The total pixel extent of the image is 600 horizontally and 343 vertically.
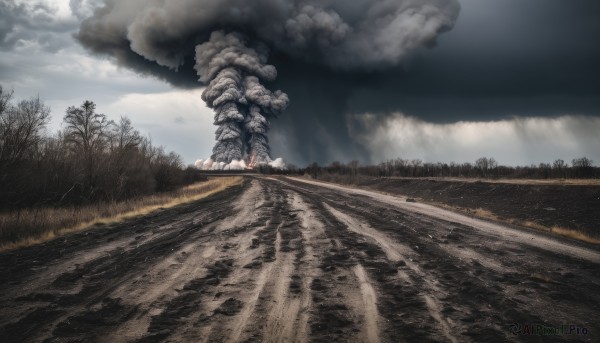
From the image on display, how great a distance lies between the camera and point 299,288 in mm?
4781

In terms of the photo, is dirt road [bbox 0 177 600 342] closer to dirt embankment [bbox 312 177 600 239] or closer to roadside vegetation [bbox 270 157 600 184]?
dirt embankment [bbox 312 177 600 239]

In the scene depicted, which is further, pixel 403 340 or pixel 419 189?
pixel 419 189

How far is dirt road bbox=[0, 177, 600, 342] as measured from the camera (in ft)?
11.6

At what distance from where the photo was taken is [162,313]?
154 inches

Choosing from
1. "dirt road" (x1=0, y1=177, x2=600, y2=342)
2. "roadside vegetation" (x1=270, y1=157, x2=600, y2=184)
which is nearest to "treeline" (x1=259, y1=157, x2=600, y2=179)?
"roadside vegetation" (x1=270, y1=157, x2=600, y2=184)

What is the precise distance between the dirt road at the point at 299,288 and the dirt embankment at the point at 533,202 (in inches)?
219

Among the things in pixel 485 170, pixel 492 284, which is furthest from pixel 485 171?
pixel 492 284

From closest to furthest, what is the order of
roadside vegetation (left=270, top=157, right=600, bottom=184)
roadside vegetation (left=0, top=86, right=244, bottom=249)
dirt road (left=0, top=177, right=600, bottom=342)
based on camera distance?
dirt road (left=0, top=177, right=600, bottom=342)
roadside vegetation (left=0, top=86, right=244, bottom=249)
roadside vegetation (left=270, top=157, right=600, bottom=184)

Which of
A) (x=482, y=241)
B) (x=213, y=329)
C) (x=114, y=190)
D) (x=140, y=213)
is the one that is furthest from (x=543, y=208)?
(x=114, y=190)

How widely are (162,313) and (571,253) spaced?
818 centimetres

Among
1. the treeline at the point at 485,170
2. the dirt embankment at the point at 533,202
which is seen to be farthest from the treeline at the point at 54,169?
the treeline at the point at 485,170

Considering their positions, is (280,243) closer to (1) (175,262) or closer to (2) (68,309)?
(1) (175,262)

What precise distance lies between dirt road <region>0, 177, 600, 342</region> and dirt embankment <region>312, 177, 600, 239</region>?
18.2ft

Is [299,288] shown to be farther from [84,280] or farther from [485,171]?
[485,171]
